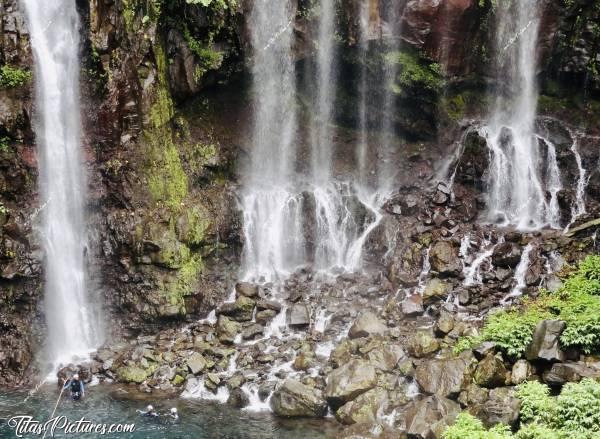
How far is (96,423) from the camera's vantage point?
16016mm

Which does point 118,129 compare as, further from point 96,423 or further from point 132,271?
point 96,423

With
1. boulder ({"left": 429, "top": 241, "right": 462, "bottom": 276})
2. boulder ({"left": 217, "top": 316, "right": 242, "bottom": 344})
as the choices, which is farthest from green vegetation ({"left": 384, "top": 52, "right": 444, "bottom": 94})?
boulder ({"left": 217, "top": 316, "right": 242, "bottom": 344})

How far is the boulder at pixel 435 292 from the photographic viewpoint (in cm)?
2069

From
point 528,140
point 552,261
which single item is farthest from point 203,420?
point 528,140

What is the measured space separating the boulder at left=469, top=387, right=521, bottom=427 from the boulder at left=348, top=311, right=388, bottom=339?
5.45 meters

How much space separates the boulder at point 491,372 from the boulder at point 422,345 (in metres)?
2.21

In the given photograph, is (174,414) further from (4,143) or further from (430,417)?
(4,143)

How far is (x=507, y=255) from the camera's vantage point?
21.3 meters

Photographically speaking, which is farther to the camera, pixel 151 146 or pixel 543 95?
pixel 543 95

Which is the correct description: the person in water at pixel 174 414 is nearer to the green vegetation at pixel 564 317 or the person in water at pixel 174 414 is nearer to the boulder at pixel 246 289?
the boulder at pixel 246 289

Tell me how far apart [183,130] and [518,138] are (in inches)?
638

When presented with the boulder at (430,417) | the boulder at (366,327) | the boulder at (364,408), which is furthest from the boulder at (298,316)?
the boulder at (430,417)

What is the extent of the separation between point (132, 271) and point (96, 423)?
272 inches

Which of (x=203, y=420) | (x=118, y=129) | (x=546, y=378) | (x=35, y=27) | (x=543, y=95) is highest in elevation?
(x=35, y=27)
